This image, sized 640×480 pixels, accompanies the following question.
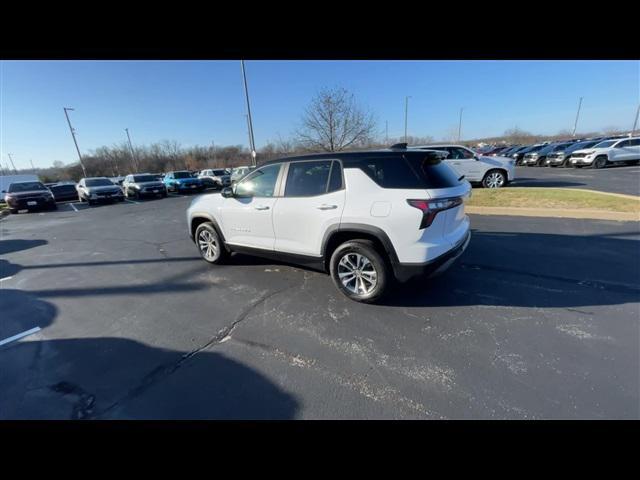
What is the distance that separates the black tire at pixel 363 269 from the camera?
3.20 meters

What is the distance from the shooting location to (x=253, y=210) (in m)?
4.08

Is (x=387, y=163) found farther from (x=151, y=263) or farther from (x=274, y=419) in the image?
(x=151, y=263)

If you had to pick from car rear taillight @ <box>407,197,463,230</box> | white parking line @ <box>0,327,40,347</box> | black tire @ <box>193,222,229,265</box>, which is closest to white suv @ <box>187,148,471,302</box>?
car rear taillight @ <box>407,197,463,230</box>

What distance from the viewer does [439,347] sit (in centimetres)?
259

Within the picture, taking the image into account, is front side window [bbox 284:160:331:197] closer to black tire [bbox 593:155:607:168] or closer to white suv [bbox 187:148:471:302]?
white suv [bbox 187:148:471:302]

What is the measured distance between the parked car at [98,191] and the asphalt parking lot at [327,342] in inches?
550

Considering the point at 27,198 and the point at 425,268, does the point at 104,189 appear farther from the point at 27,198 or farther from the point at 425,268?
the point at 425,268

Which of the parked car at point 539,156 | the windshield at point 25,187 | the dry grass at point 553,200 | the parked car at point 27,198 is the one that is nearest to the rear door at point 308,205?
the dry grass at point 553,200

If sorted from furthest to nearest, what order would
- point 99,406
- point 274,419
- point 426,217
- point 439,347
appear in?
point 426,217 < point 439,347 < point 99,406 < point 274,419

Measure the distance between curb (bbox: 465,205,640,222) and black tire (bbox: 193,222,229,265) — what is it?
22.8 feet

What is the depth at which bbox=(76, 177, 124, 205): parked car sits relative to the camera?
16.1 m
